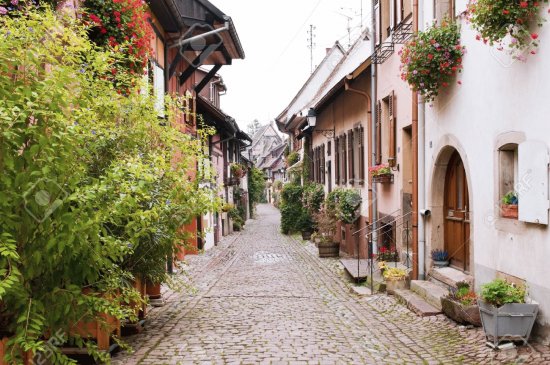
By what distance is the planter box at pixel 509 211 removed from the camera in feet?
22.4

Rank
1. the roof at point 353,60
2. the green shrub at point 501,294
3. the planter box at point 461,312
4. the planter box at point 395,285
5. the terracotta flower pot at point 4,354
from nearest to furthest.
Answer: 1. the terracotta flower pot at point 4,354
2. the green shrub at point 501,294
3. the planter box at point 461,312
4. the planter box at point 395,285
5. the roof at point 353,60

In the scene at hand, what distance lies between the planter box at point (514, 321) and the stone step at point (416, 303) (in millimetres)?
2029

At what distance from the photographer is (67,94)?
3951mm

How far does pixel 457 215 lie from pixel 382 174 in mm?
3583

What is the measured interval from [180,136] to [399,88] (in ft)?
20.4

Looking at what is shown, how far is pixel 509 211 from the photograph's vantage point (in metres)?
6.93

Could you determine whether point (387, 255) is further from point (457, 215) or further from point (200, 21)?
point (200, 21)

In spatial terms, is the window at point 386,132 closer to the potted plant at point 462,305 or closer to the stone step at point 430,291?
the stone step at point 430,291

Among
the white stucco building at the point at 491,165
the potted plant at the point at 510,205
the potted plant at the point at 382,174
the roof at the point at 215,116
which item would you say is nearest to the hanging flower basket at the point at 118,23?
the white stucco building at the point at 491,165

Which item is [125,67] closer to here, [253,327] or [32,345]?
[253,327]

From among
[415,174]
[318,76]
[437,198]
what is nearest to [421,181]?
[415,174]

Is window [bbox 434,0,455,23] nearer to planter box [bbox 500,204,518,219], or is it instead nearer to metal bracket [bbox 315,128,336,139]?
planter box [bbox 500,204,518,219]

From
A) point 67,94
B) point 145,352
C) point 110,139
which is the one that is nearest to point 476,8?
point 110,139

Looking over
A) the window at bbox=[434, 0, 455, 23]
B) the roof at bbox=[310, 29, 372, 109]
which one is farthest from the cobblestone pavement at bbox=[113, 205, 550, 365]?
the roof at bbox=[310, 29, 372, 109]
